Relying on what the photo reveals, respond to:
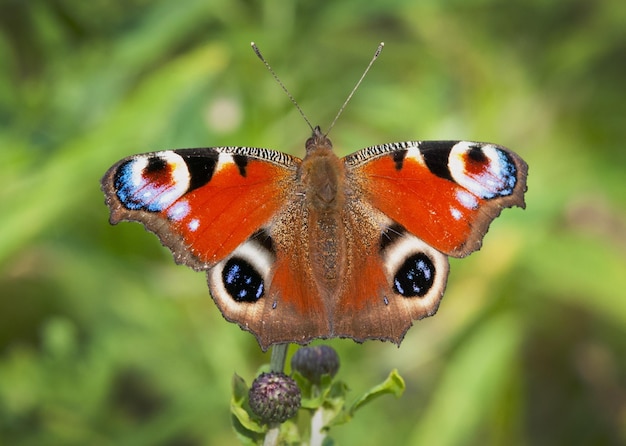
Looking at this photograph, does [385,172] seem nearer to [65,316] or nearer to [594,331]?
[65,316]

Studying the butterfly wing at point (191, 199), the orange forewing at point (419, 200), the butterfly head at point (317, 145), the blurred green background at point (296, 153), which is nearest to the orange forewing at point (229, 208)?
the butterfly wing at point (191, 199)

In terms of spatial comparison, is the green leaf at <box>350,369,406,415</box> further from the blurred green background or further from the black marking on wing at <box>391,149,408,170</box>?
the blurred green background

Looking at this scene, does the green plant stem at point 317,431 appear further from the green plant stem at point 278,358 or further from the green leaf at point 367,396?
the green plant stem at point 278,358

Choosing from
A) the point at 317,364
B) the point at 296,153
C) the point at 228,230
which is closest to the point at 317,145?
the point at 228,230

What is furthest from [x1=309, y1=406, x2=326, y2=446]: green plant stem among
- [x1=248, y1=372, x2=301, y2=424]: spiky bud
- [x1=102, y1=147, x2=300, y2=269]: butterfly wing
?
[x1=102, y1=147, x2=300, y2=269]: butterfly wing

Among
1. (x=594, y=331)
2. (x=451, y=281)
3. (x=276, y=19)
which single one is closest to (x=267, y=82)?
(x=276, y=19)

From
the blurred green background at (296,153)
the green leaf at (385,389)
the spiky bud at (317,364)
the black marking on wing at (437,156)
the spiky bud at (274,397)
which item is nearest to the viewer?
the spiky bud at (274,397)
